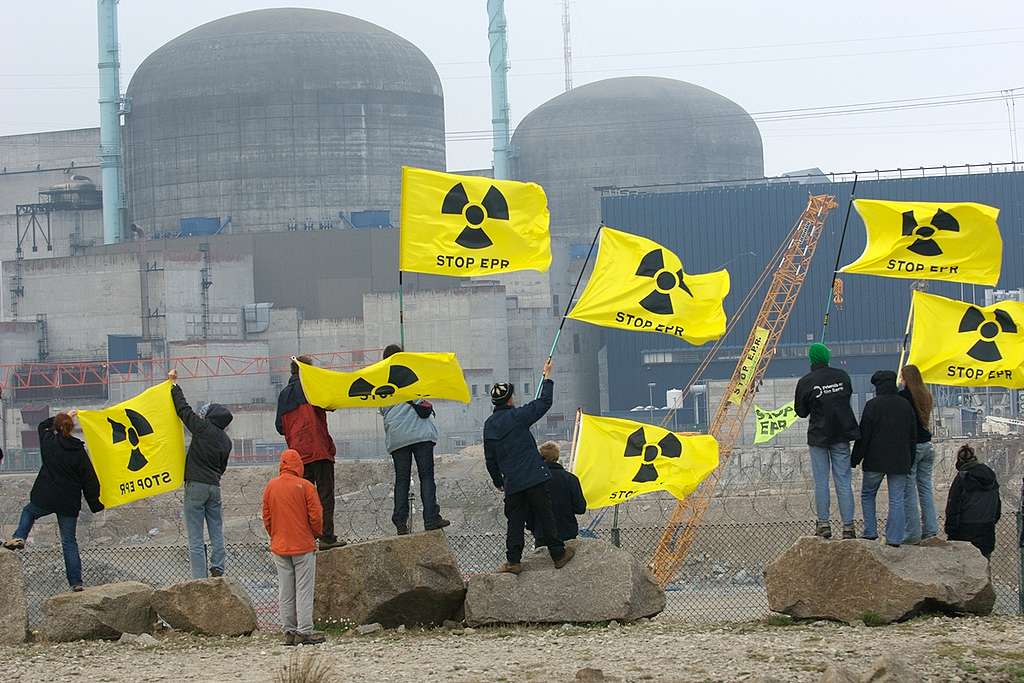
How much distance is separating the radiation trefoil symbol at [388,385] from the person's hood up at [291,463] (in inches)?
53.6

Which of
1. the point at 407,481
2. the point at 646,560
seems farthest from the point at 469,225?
the point at 646,560

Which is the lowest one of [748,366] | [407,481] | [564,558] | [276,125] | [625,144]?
[748,366]

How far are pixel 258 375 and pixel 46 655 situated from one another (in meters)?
62.3

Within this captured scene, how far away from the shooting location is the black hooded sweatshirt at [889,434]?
14.2 meters

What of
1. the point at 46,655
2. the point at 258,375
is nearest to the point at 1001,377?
the point at 46,655

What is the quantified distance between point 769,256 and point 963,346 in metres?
65.7

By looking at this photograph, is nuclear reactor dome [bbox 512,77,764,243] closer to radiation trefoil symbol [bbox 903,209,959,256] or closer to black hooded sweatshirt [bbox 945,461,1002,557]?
radiation trefoil symbol [bbox 903,209,959,256]

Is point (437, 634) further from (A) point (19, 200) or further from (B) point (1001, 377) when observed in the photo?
(A) point (19, 200)

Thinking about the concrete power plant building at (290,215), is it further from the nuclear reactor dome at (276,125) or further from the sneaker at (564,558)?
the sneaker at (564,558)

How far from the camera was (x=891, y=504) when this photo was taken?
560 inches

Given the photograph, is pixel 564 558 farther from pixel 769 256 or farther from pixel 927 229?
pixel 769 256

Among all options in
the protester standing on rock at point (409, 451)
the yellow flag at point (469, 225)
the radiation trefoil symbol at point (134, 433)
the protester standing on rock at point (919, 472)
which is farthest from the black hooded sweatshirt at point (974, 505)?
the radiation trefoil symbol at point (134, 433)

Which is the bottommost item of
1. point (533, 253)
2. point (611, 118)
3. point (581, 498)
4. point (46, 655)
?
point (46, 655)

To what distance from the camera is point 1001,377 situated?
Answer: 16.3m
